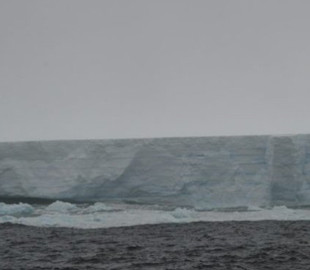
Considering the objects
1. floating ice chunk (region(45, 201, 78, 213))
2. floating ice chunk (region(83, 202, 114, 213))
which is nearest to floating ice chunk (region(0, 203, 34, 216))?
floating ice chunk (region(45, 201, 78, 213))

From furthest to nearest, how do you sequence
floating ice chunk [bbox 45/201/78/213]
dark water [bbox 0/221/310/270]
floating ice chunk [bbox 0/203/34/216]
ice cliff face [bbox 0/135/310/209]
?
1. ice cliff face [bbox 0/135/310/209]
2. floating ice chunk [bbox 45/201/78/213]
3. floating ice chunk [bbox 0/203/34/216]
4. dark water [bbox 0/221/310/270]

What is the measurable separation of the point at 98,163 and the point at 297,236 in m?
6.36

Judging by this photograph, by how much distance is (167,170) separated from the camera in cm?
1538

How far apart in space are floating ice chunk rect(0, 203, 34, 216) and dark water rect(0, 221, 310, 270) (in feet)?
1.09

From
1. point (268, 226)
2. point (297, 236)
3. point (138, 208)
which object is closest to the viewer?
point (297, 236)

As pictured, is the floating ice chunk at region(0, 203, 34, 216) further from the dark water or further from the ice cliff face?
the ice cliff face

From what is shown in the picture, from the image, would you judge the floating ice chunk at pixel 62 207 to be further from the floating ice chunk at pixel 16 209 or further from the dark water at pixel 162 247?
the dark water at pixel 162 247

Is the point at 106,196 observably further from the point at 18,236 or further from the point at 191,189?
the point at 18,236

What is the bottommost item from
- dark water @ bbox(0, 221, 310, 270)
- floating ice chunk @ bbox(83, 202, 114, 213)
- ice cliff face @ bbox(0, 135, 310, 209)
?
dark water @ bbox(0, 221, 310, 270)

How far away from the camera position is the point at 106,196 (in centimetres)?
1545

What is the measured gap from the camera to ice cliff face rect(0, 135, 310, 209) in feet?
49.2

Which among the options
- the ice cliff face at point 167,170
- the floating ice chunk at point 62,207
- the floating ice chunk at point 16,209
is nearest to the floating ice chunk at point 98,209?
the floating ice chunk at point 62,207

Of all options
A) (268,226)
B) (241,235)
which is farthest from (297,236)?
(268,226)

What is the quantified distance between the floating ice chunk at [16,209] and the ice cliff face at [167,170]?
1583mm
